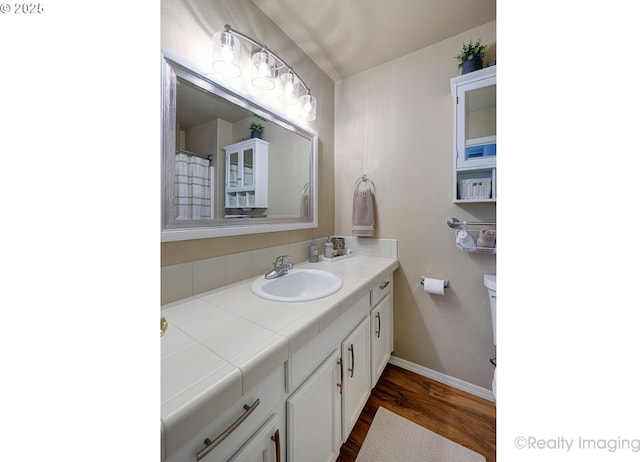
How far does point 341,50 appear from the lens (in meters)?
1.50

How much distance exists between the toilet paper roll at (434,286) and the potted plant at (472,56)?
1.24 m

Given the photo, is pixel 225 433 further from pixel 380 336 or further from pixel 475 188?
pixel 475 188

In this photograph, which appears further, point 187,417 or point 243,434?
→ point 243,434

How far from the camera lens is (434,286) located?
143 centimetres

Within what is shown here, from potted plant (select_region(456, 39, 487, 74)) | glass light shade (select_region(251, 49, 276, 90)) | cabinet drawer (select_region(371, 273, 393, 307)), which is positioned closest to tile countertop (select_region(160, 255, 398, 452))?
cabinet drawer (select_region(371, 273, 393, 307))

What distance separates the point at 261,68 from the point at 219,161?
54 centimetres

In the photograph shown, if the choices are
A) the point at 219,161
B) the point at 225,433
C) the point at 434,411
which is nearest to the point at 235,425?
the point at 225,433

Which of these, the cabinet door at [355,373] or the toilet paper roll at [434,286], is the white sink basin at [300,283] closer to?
the cabinet door at [355,373]

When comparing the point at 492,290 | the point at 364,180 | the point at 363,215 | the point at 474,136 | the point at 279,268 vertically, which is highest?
the point at 474,136

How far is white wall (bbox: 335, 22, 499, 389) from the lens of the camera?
1.38m
